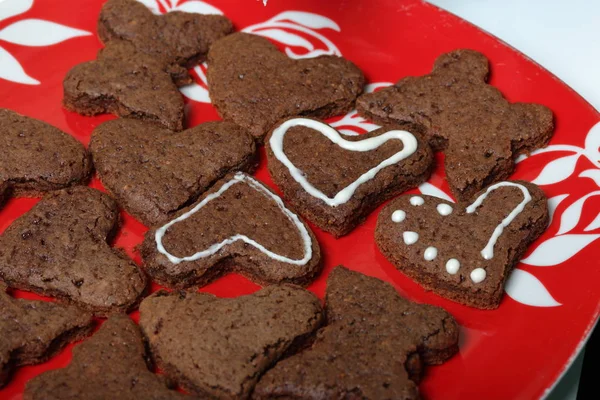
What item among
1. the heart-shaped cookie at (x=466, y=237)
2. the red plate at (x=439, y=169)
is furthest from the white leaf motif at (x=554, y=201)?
the heart-shaped cookie at (x=466, y=237)

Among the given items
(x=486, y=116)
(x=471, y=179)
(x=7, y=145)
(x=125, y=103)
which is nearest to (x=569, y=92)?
(x=486, y=116)

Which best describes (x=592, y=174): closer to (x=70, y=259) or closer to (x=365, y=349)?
(x=365, y=349)

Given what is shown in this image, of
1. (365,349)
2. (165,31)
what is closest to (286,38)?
(165,31)

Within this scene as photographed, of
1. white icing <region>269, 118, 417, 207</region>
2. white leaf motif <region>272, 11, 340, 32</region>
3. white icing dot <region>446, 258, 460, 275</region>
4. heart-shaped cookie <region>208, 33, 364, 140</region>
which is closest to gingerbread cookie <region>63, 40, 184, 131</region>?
heart-shaped cookie <region>208, 33, 364, 140</region>

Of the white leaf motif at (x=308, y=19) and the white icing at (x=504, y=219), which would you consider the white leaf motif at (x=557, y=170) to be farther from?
the white leaf motif at (x=308, y=19)

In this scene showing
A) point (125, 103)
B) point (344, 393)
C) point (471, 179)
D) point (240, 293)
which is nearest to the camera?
point (344, 393)

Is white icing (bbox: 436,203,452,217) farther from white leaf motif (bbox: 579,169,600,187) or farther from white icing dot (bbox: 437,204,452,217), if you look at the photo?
white leaf motif (bbox: 579,169,600,187)

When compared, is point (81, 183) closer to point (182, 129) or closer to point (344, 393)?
point (182, 129)
